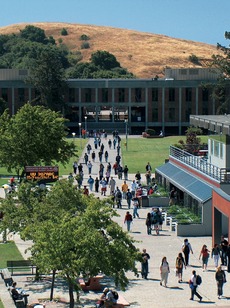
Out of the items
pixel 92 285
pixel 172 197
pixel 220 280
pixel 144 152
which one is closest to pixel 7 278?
pixel 92 285

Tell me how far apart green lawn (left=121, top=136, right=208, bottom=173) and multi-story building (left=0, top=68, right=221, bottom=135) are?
40.1ft

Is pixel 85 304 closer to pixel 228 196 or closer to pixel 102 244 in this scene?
pixel 102 244

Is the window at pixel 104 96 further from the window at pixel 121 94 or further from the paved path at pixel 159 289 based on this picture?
the paved path at pixel 159 289

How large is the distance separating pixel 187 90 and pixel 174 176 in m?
59.4

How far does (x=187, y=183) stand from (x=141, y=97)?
210ft

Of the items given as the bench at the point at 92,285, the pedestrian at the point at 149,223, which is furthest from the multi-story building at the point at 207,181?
the bench at the point at 92,285

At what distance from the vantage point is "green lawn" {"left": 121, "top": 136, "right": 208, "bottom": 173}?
Result: 69125mm

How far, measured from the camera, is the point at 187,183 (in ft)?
148

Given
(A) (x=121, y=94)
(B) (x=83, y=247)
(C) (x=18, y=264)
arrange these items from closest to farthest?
(B) (x=83, y=247) < (C) (x=18, y=264) < (A) (x=121, y=94)

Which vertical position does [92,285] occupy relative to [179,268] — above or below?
below

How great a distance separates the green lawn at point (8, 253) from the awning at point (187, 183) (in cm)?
877

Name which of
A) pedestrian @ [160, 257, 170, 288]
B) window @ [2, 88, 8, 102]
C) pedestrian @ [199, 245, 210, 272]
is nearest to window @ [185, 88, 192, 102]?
window @ [2, 88, 8, 102]

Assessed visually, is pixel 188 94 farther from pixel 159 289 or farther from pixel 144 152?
pixel 159 289

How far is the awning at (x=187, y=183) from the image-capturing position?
134 ft
